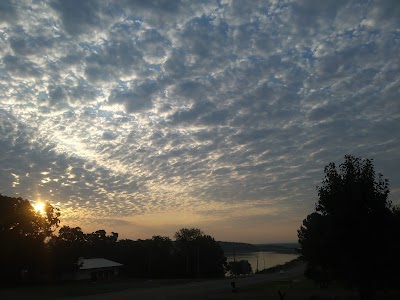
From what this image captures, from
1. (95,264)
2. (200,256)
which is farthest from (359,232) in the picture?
(200,256)

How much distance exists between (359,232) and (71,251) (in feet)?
172

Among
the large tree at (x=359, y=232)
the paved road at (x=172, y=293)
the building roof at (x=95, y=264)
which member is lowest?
the paved road at (x=172, y=293)

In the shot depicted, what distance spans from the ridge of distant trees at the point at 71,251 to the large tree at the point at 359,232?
48218 millimetres

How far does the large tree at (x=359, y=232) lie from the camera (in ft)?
61.8

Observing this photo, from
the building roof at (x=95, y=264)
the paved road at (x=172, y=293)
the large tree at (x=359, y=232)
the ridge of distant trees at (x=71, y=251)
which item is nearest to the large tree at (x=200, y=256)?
the ridge of distant trees at (x=71, y=251)

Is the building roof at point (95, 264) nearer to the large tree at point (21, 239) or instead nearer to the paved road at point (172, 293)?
the large tree at point (21, 239)

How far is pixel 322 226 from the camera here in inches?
795

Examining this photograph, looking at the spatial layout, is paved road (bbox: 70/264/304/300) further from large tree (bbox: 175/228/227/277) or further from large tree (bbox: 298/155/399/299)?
large tree (bbox: 175/228/227/277)

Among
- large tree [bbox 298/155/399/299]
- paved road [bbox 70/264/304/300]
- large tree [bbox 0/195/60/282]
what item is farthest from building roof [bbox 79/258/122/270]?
large tree [bbox 298/155/399/299]

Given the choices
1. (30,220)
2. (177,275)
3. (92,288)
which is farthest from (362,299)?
(177,275)

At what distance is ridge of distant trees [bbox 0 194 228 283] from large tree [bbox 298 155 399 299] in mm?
48218

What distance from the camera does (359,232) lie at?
1883 centimetres

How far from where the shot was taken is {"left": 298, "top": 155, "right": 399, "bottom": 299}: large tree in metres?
18.8

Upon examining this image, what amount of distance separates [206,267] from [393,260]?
76.4 m
